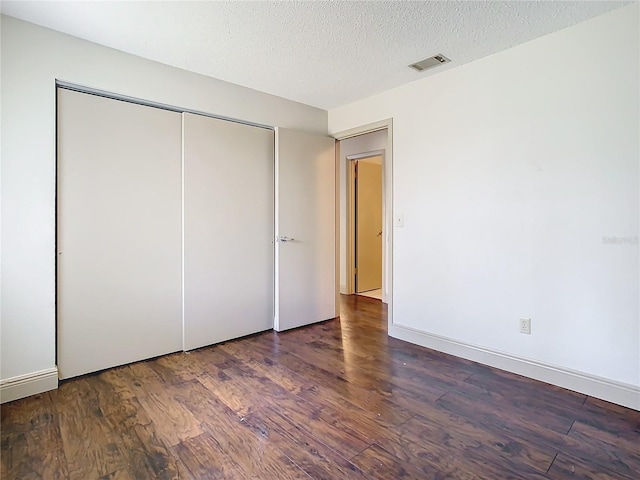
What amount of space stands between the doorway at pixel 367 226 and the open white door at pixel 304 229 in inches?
59.1

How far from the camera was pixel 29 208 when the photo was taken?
2184 mm

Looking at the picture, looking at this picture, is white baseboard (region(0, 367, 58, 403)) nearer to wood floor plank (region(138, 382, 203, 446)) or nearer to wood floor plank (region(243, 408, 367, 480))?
wood floor plank (region(138, 382, 203, 446))

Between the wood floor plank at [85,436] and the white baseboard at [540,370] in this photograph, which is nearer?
the wood floor plank at [85,436]

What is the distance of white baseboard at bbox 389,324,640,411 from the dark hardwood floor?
61mm

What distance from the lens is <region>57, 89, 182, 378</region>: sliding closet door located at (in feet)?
7.82

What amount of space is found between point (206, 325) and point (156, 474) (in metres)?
1.60

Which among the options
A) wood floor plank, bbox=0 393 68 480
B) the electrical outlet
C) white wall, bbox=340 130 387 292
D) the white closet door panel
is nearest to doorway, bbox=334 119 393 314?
white wall, bbox=340 130 387 292

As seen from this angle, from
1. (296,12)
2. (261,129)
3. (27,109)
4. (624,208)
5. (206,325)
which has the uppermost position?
(296,12)

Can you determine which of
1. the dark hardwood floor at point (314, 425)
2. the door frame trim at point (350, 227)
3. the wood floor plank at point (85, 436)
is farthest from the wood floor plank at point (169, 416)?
the door frame trim at point (350, 227)

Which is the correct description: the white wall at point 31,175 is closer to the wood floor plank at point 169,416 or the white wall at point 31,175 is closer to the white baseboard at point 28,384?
the white baseboard at point 28,384

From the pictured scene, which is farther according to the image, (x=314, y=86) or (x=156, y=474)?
(x=314, y=86)

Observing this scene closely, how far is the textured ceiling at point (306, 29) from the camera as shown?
6.66ft

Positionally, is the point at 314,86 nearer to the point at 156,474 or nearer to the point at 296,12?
the point at 296,12

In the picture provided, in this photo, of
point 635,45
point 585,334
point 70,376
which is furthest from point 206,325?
point 635,45
